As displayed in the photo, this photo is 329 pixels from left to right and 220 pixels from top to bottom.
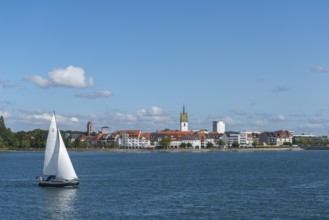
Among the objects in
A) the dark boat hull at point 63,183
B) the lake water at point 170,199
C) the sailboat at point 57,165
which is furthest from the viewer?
the sailboat at point 57,165

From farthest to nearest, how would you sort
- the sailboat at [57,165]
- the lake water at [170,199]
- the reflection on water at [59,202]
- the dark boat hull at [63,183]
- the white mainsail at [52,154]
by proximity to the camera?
the white mainsail at [52,154] < the sailboat at [57,165] < the dark boat hull at [63,183] < the reflection on water at [59,202] < the lake water at [170,199]

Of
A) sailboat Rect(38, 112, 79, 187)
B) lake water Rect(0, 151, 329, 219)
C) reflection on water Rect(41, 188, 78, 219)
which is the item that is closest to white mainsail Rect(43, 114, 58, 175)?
sailboat Rect(38, 112, 79, 187)

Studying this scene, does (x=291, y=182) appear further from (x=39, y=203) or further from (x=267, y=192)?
(x=39, y=203)

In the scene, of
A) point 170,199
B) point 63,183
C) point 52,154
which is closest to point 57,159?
point 52,154

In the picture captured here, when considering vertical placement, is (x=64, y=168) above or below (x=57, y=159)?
below

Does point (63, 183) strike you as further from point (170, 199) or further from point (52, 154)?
point (170, 199)

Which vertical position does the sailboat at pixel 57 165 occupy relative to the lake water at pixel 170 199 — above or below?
above

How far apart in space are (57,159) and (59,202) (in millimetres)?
12073

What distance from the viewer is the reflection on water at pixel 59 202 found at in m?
44.8

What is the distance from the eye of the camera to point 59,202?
169ft

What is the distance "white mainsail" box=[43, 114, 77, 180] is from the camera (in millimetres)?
62438

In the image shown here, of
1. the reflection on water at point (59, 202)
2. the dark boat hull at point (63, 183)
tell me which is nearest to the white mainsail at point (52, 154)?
the dark boat hull at point (63, 183)

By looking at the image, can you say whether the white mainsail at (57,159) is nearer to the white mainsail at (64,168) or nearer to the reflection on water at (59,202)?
the white mainsail at (64,168)

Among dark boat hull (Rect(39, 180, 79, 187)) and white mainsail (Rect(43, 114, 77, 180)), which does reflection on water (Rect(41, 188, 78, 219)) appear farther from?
white mainsail (Rect(43, 114, 77, 180))
